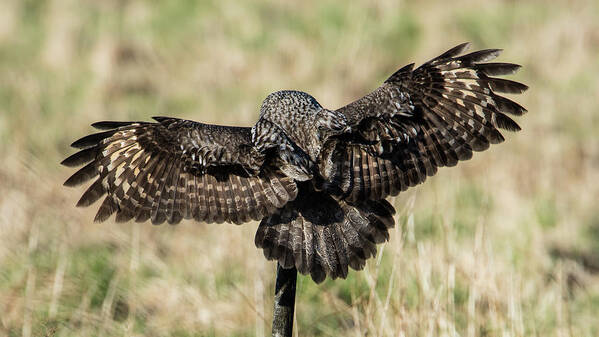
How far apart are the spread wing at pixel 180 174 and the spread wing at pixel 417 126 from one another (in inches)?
13.5

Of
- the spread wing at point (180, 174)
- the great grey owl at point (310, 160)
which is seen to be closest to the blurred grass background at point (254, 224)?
the great grey owl at point (310, 160)

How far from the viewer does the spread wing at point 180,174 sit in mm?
3885

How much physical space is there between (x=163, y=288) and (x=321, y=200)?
2355 millimetres

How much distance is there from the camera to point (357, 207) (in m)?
4.08

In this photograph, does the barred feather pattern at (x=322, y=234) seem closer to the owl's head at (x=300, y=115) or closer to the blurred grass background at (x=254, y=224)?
the owl's head at (x=300, y=115)

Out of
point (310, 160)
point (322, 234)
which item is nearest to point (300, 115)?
point (310, 160)

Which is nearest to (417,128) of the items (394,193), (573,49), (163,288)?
(394,193)

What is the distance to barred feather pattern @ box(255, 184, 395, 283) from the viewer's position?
3.96m

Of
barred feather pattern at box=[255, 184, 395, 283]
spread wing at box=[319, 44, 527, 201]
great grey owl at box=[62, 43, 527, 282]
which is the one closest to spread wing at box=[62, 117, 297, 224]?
great grey owl at box=[62, 43, 527, 282]

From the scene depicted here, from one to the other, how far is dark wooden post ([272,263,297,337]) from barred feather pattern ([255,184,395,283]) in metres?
0.28

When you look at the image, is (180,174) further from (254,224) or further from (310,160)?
(254,224)

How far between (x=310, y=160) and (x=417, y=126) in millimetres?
653

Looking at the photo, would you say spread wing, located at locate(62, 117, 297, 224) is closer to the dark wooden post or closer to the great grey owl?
the great grey owl

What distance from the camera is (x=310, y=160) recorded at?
386 centimetres
